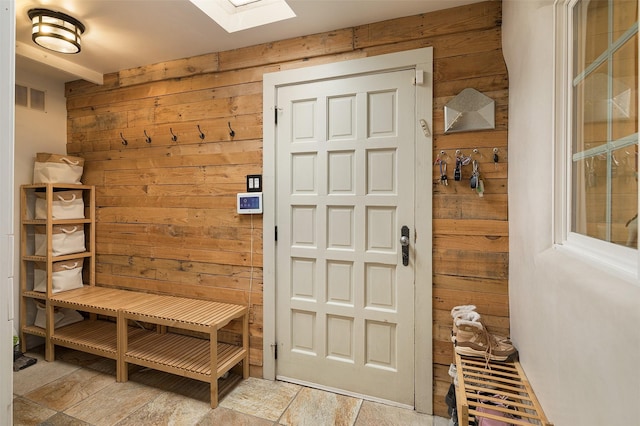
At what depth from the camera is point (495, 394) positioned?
1342 millimetres

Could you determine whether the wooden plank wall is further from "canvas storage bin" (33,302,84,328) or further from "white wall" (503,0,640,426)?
"canvas storage bin" (33,302,84,328)

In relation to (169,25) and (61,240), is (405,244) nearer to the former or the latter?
(169,25)

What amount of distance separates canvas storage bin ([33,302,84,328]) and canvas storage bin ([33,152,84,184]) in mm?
1102

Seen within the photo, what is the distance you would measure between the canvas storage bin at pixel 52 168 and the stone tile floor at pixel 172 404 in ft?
4.98

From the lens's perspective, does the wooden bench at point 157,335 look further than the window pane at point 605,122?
Yes

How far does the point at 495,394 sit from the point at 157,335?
239 cm

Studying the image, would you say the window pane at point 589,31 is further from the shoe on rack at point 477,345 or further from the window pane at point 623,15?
the shoe on rack at point 477,345

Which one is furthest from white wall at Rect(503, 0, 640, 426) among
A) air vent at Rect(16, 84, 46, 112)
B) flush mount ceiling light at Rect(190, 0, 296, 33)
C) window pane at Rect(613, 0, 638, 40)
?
air vent at Rect(16, 84, 46, 112)

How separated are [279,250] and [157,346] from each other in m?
1.17

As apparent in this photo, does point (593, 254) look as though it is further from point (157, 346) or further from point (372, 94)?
point (157, 346)

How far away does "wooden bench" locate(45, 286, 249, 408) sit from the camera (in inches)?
79.3

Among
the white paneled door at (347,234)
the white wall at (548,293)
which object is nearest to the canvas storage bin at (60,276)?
the white paneled door at (347,234)

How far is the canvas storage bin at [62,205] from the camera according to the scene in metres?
2.63

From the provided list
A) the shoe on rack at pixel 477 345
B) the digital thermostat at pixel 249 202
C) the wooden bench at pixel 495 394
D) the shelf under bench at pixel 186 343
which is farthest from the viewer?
the digital thermostat at pixel 249 202
